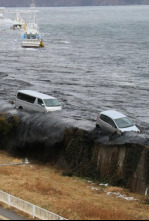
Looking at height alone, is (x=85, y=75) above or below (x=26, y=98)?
below

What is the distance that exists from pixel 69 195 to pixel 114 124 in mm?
7608

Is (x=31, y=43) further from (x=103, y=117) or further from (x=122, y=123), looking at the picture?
(x=122, y=123)

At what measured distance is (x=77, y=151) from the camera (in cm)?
2692

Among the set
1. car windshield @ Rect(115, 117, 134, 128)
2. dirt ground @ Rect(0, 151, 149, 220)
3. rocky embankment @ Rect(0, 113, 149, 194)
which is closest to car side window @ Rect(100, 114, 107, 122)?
car windshield @ Rect(115, 117, 134, 128)

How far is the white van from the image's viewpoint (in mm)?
33037

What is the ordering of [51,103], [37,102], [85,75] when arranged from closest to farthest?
[37,102], [51,103], [85,75]

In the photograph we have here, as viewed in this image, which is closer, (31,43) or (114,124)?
(114,124)

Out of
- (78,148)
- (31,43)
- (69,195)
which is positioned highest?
(78,148)

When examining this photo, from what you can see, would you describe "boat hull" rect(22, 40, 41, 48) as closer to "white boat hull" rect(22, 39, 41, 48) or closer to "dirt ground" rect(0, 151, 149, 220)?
"white boat hull" rect(22, 39, 41, 48)

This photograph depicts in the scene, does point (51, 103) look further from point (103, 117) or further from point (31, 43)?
point (31, 43)

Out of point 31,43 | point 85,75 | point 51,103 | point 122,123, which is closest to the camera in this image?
point 122,123

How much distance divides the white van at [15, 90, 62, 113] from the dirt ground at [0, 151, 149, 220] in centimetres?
632

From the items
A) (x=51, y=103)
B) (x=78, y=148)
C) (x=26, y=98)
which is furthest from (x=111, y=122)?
(x=26, y=98)

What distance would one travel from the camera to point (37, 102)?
33.3 m
